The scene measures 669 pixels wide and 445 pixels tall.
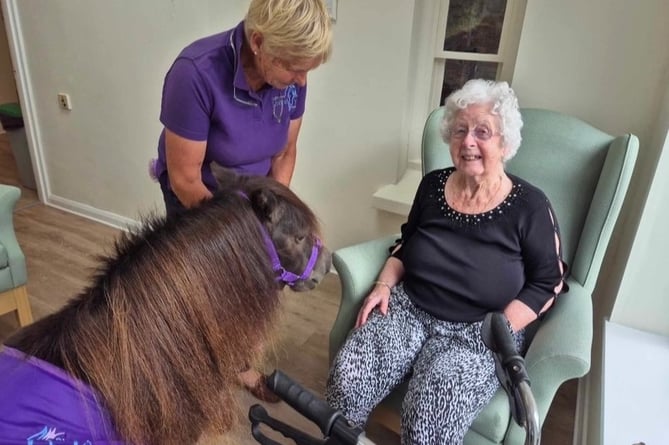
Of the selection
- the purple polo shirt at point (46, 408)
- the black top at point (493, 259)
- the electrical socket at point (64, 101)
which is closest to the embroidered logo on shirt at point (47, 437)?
the purple polo shirt at point (46, 408)

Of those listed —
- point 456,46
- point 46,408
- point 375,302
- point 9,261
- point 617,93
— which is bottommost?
point 9,261

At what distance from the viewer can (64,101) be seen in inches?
122

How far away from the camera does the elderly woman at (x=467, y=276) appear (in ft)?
4.35

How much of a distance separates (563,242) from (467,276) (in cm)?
47

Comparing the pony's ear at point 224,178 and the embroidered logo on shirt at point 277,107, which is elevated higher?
the embroidered logo on shirt at point 277,107

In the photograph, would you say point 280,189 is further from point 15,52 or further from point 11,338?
point 15,52

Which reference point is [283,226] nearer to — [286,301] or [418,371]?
[286,301]

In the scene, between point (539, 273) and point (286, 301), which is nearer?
point (286, 301)

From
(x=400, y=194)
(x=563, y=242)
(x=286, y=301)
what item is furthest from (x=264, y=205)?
(x=400, y=194)

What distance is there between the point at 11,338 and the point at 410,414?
2.99 ft

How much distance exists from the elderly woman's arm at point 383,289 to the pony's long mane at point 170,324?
0.63 m

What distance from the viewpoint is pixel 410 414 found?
1.23m

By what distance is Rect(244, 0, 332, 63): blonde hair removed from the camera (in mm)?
1159

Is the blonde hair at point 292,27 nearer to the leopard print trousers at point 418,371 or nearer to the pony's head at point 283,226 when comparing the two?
the pony's head at point 283,226
